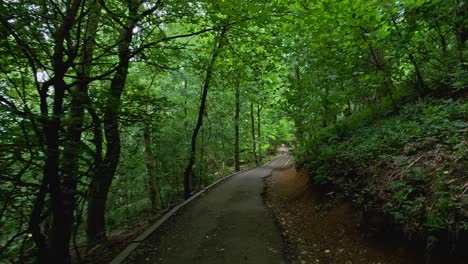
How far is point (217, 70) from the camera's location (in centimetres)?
1016

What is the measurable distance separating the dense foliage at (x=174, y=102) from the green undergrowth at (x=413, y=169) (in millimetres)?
26

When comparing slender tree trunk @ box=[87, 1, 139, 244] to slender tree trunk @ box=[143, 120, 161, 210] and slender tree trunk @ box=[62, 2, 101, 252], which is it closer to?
slender tree trunk @ box=[62, 2, 101, 252]

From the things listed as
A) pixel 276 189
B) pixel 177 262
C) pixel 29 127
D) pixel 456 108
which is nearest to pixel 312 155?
pixel 276 189

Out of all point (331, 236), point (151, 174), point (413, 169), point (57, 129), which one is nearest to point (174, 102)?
point (57, 129)

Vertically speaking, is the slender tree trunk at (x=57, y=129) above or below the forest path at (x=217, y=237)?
above

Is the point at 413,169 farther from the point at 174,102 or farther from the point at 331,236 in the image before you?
the point at 174,102

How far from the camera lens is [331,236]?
17.1ft

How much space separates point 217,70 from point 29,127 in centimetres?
725

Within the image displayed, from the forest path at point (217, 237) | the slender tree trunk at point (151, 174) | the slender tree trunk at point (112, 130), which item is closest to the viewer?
the slender tree trunk at point (112, 130)

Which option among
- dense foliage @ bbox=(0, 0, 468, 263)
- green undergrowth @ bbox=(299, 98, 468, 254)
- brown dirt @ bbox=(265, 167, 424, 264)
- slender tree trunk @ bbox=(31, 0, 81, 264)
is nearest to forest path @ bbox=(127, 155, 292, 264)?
brown dirt @ bbox=(265, 167, 424, 264)

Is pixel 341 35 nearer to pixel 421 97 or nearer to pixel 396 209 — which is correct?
pixel 421 97

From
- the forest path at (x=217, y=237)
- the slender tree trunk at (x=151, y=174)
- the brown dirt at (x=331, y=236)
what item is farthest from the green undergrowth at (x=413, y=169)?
the slender tree trunk at (x=151, y=174)

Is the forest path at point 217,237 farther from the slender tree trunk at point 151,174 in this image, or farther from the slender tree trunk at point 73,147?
the slender tree trunk at point 151,174

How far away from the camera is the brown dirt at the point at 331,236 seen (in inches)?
157
